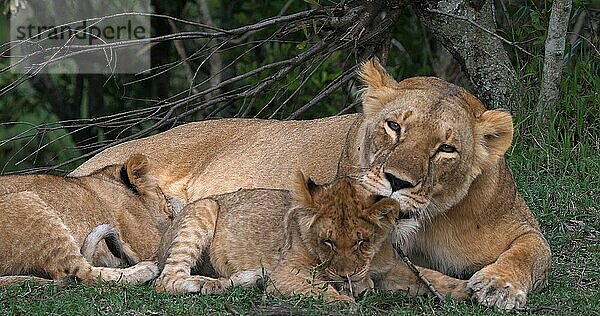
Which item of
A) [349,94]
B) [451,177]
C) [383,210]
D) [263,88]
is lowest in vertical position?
[349,94]

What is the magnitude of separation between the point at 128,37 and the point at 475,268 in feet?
18.0

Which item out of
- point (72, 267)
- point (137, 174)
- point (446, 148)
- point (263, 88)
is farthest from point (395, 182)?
point (263, 88)

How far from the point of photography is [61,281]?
490cm

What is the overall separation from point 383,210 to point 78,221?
1.79m

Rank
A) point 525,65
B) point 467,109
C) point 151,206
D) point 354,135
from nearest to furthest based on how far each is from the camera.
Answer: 1. point 467,109
2. point 354,135
3. point 151,206
4. point 525,65

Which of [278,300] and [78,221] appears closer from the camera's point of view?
[278,300]

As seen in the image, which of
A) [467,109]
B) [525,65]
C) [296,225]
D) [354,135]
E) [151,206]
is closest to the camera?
[296,225]

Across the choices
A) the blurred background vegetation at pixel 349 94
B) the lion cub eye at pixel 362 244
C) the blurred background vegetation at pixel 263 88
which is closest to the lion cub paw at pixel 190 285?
the blurred background vegetation at pixel 349 94

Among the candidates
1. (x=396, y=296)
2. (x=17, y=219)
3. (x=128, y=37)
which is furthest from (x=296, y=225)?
(x=128, y=37)

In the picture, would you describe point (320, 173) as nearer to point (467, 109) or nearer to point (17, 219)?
point (467, 109)

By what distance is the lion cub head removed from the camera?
4.32 m

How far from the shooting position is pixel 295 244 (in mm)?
4668
